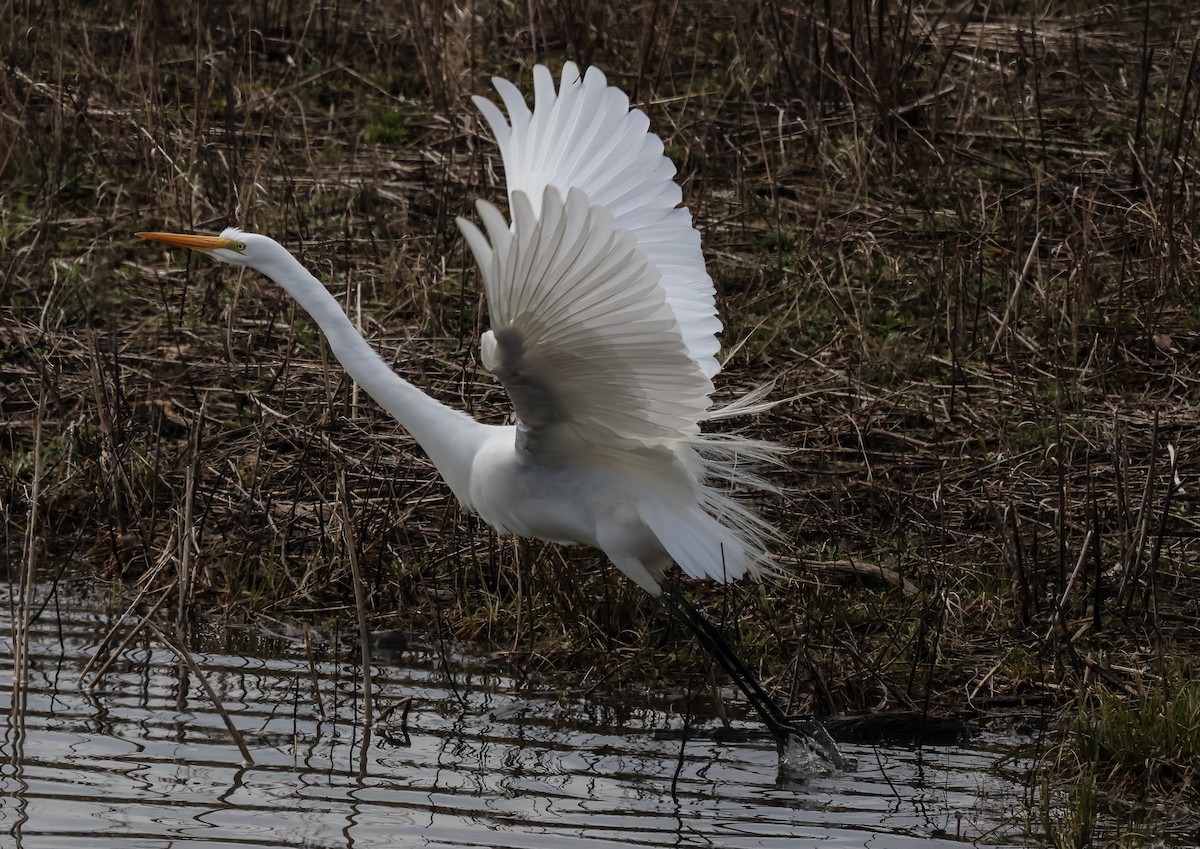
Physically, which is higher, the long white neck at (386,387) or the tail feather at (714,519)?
the long white neck at (386,387)

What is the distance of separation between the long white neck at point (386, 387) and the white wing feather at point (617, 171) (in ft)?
1.89

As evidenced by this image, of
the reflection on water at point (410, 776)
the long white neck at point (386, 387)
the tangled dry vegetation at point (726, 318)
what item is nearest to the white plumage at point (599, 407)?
the long white neck at point (386, 387)

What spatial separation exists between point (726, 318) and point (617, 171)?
2.06m

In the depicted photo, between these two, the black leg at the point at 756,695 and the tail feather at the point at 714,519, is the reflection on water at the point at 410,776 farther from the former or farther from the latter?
the tail feather at the point at 714,519

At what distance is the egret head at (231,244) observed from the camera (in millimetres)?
4031

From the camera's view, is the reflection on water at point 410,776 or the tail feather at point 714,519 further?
the tail feather at point 714,519

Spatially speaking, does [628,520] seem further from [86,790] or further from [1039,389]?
[1039,389]

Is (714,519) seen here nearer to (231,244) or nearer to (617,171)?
(617,171)

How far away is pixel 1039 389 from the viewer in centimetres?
573

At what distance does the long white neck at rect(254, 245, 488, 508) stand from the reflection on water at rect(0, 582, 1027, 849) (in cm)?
65

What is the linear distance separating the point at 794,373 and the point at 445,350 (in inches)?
53.7

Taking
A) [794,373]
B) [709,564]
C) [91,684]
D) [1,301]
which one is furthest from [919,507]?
Answer: [1,301]

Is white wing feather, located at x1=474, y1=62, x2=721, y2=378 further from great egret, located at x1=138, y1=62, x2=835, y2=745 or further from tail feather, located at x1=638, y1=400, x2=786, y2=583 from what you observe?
tail feather, located at x1=638, y1=400, x2=786, y2=583

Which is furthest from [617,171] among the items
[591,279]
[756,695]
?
[756,695]
